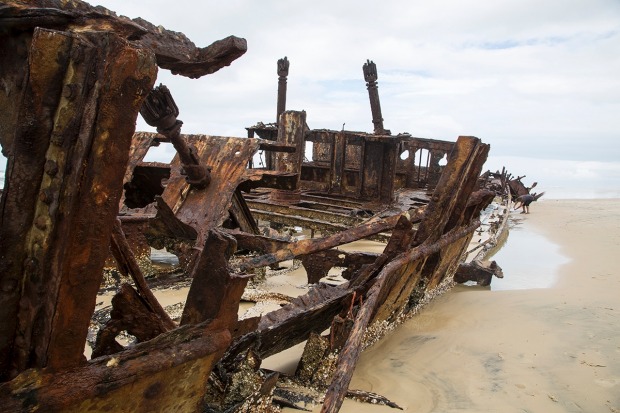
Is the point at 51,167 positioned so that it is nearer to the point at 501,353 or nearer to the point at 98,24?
the point at 98,24

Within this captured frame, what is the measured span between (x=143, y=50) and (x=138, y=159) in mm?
5203

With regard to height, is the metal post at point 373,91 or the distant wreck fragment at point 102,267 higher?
the metal post at point 373,91

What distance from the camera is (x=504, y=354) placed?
13.2 ft

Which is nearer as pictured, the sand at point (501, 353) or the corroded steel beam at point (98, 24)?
the corroded steel beam at point (98, 24)

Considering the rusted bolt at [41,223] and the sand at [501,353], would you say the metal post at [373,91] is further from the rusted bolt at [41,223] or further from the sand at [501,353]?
the rusted bolt at [41,223]

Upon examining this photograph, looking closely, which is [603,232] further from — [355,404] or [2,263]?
[2,263]

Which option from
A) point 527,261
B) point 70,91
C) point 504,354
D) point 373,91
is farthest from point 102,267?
point 373,91

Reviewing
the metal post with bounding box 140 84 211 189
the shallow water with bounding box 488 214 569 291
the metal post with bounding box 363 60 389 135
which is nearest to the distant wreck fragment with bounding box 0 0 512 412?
the metal post with bounding box 140 84 211 189

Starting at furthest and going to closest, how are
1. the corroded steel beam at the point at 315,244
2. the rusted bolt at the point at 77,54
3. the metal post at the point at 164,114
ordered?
1. the metal post at the point at 164,114
2. the corroded steel beam at the point at 315,244
3. the rusted bolt at the point at 77,54

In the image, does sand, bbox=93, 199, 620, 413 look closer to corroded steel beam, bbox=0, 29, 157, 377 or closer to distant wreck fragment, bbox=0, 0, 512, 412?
distant wreck fragment, bbox=0, 0, 512, 412

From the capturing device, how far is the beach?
10.6 feet

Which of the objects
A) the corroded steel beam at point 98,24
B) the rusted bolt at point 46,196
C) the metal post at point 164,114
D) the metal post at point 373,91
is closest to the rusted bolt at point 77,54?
the corroded steel beam at point 98,24

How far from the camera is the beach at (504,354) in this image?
324 centimetres

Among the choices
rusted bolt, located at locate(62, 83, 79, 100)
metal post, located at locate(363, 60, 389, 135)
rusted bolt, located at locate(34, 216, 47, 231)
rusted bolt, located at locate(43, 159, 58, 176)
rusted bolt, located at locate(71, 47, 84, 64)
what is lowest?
rusted bolt, located at locate(34, 216, 47, 231)
